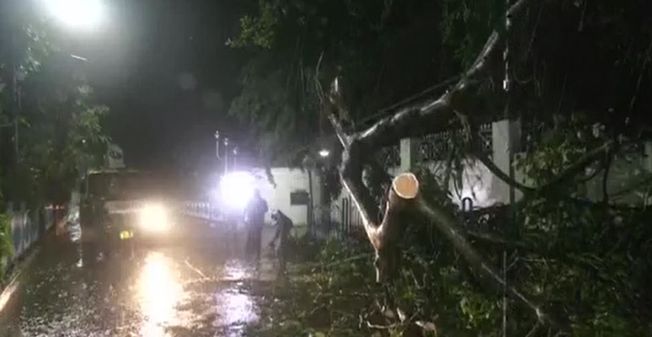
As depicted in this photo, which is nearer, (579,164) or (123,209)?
(579,164)

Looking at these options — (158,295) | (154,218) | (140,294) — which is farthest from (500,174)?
(154,218)

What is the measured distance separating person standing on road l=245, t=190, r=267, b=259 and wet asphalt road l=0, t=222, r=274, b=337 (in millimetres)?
426

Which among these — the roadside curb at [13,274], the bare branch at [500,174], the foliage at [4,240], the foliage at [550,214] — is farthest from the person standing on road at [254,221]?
the bare branch at [500,174]

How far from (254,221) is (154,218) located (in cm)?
252

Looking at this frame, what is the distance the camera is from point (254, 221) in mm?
16703

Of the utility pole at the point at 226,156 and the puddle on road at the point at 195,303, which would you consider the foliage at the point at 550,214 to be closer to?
the puddle on road at the point at 195,303

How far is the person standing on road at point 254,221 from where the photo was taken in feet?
54.3

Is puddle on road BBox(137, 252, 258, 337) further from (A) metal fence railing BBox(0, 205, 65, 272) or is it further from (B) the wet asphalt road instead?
(A) metal fence railing BBox(0, 205, 65, 272)

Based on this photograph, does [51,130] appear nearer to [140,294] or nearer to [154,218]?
[154,218]

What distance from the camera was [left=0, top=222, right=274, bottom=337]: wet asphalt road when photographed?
9.16 meters

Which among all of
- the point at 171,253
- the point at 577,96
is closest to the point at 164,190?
the point at 171,253

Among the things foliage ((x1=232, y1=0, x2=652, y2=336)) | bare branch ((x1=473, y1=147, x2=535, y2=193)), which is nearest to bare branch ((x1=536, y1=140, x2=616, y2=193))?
foliage ((x1=232, y1=0, x2=652, y2=336))

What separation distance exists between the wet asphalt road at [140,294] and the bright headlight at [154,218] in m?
0.61

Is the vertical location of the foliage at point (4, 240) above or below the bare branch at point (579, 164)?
below
